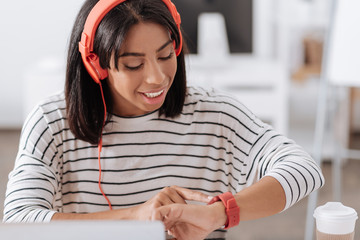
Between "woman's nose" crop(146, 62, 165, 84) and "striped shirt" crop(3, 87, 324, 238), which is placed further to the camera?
"striped shirt" crop(3, 87, 324, 238)

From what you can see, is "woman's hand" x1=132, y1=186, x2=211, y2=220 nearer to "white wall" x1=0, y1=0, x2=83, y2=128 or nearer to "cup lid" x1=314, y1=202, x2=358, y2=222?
"cup lid" x1=314, y1=202, x2=358, y2=222

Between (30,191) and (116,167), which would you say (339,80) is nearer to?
(116,167)

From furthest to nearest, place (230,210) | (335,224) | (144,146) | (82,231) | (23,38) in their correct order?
(23,38) → (144,146) → (230,210) → (335,224) → (82,231)

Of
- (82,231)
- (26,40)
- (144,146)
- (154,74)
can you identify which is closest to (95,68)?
(154,74)

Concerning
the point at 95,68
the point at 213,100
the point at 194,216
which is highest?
the point at 95,68

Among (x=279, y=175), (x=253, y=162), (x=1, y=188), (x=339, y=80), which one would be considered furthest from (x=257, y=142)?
(x=1, y=188)

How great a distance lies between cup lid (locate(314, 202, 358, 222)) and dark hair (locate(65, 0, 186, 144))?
47cm

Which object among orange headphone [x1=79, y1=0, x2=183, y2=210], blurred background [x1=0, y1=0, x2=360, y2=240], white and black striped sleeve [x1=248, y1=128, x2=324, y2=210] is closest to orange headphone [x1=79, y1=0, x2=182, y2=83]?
orange headphone [x1=79, y1=0, x2=183, y2=210]

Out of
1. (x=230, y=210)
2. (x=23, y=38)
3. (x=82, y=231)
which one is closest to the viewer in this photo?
(x=82, y=231)

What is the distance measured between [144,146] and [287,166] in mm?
345

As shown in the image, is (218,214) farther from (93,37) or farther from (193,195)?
(93,37)

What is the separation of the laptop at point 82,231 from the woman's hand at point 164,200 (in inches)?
11.6

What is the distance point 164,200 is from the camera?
99 centimetres

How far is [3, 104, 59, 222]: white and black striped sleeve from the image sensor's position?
1035 mm
